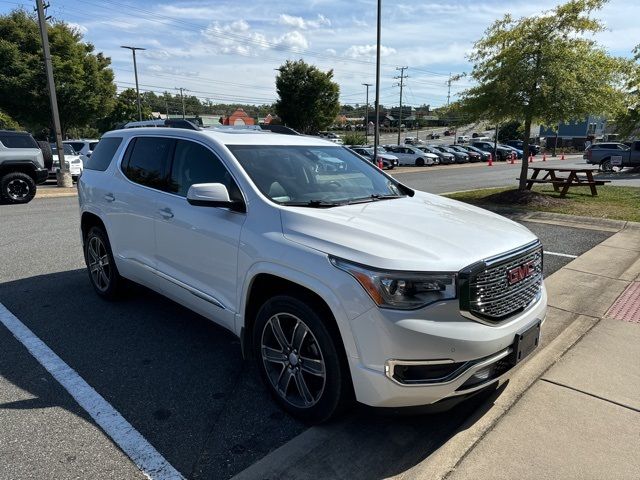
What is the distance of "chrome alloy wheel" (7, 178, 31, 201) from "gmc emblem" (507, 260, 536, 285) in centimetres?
1345

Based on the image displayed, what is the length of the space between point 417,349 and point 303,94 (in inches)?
1677

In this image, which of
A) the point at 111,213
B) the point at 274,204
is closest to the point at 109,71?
the point at 111,213

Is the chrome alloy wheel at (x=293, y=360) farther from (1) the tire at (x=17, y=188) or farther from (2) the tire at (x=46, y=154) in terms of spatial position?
(2) the tire at (x=46, y=154)

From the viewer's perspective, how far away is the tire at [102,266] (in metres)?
4.90

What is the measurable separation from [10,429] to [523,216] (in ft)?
32.5

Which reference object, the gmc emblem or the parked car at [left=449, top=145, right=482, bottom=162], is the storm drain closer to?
the gmc emblem

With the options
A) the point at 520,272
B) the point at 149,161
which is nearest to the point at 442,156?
the point at 149,161

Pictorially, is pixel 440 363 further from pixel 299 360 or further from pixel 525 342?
pixel 299 360

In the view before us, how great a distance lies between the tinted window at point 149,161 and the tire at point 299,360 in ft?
5.75

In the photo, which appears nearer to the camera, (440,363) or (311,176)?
(440,363)

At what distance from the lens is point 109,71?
33219mm

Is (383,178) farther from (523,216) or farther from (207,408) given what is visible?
(523,216)

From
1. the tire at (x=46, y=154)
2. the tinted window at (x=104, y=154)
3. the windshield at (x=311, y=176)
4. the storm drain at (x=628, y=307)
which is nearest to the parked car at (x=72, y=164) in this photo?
the tire at (x=46, y=154)

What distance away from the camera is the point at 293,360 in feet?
9.73
